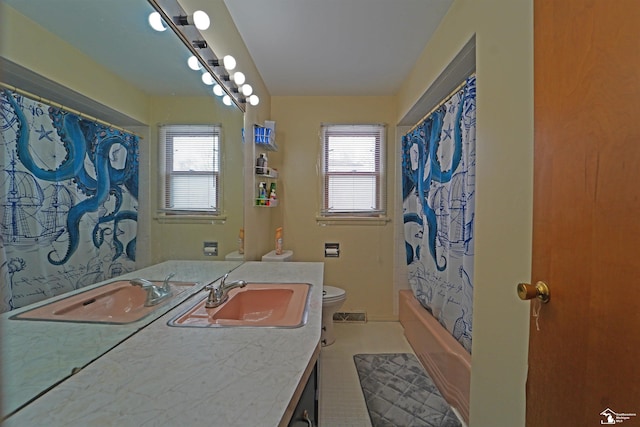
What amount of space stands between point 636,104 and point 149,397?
3.74 ft

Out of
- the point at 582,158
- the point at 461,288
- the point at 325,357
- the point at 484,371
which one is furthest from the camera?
the point at 325,357

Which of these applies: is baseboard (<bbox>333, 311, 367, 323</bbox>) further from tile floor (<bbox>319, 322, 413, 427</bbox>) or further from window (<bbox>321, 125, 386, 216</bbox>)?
window (<bbox>321, 125, 386, 216</bbox>)

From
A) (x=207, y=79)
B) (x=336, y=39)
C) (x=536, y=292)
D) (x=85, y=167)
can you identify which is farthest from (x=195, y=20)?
(x=536, y=292)

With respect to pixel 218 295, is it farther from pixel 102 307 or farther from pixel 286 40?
pixel 286 40

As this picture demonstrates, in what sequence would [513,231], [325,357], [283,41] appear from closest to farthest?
[513,231] < [283,41] < [325,357]

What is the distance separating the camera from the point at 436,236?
7.33ft

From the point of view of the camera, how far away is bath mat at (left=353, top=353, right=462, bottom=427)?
66.9 inches

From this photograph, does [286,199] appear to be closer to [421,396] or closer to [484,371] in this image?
[421,396]

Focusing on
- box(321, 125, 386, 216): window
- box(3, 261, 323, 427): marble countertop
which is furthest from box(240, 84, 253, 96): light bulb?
box(3, 261, 323, 427): marble countertop

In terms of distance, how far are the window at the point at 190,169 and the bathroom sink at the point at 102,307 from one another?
1.15ft

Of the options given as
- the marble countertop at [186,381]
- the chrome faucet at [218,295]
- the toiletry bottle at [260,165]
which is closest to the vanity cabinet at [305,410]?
the marble countertop at [186,381]

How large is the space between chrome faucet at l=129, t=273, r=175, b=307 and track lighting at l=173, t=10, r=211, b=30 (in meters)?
1.06

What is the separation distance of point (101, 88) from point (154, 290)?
0.70 m

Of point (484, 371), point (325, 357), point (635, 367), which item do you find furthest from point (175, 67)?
point (325, 357)
